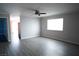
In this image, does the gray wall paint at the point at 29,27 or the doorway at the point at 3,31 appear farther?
the gray wall paint at the point at 29,27

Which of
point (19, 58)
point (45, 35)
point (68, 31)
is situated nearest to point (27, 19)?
point (45, 35)

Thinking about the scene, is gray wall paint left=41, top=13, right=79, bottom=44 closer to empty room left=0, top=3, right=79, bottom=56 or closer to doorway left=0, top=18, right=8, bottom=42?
empty room left=0, top=3, right=79, bottom=56

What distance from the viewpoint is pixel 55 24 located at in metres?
6.02

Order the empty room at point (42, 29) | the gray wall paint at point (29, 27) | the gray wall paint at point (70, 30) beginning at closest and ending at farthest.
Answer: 1. the empty room at point (42, 29)
2. the gray wall paint at point (70, 30)
3. the gray wall paint at point (29, 27)

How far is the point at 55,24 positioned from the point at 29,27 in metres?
2.27

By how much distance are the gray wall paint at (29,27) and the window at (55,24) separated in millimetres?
1158

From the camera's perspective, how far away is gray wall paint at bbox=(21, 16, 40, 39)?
19.0 feet

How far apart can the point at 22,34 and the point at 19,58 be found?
14.8 ft

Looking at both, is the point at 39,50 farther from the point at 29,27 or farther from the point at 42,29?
the point at 42,29

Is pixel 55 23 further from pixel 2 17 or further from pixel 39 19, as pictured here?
pixel 2 17

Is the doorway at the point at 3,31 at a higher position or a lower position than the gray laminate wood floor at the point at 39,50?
higher

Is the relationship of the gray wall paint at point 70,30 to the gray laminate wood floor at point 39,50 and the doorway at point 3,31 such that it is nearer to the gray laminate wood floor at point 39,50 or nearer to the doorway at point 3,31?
the gray laminate wood floor at point 39,50

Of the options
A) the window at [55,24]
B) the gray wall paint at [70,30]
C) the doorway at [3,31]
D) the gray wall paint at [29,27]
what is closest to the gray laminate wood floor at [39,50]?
the gray wall paint at [70,30]

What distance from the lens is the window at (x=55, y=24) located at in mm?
5391
